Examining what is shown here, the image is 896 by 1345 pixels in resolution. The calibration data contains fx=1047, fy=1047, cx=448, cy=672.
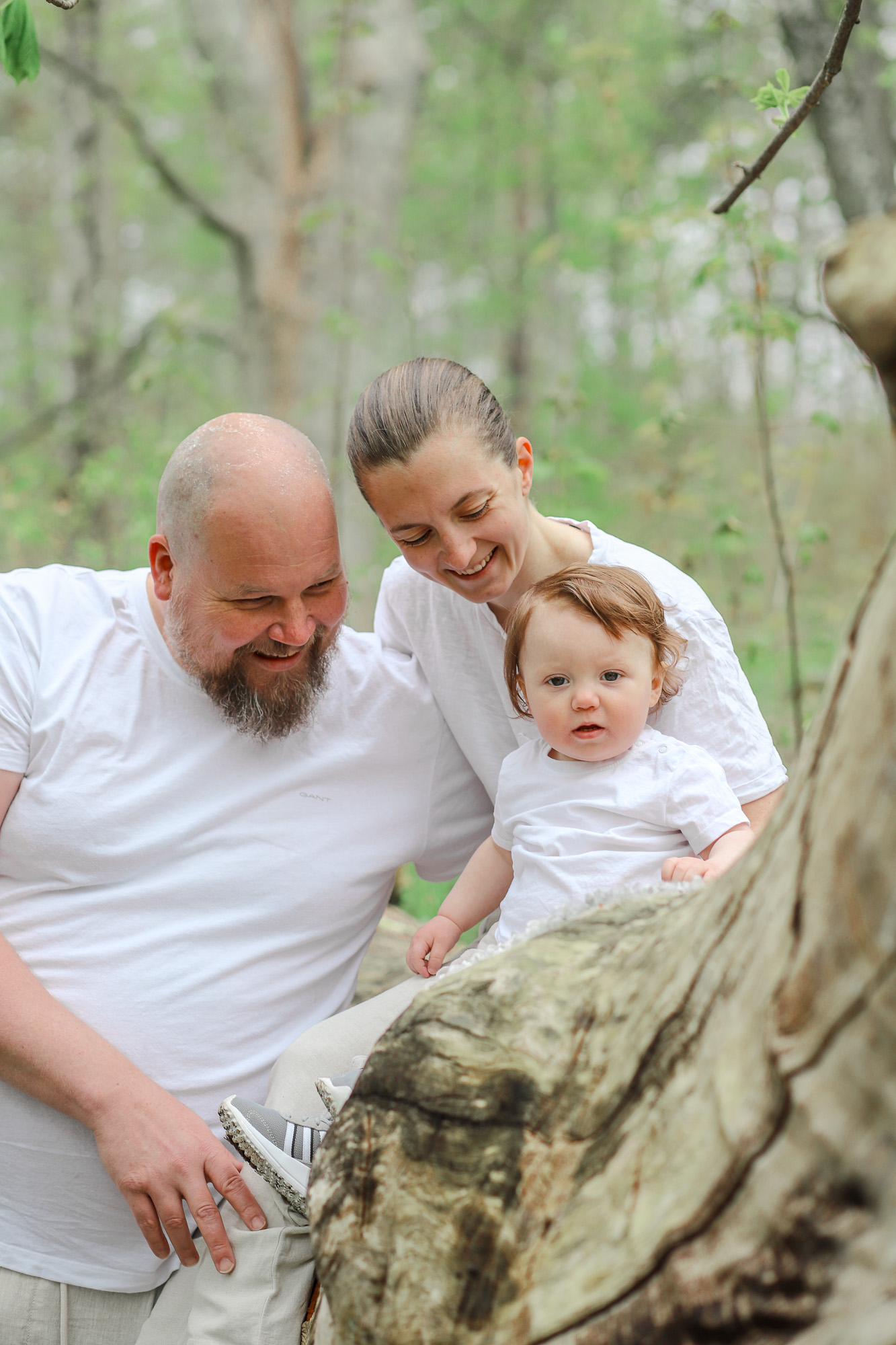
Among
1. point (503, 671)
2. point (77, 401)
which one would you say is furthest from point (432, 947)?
point (77, 401)

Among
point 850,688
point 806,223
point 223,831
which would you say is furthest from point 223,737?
point 806,223

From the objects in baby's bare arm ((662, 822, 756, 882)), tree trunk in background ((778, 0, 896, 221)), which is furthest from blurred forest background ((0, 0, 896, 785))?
baby's bare arm ((662, 822, 756, 882))

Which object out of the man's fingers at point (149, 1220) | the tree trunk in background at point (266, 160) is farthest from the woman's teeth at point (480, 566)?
the tree trunk in background at point (266, 160)

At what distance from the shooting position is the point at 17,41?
65.4 inches

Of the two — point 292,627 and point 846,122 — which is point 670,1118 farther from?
point 846,122

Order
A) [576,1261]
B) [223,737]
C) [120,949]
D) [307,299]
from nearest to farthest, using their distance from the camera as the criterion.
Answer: [576,1261] → [120,949] → [223,737] → [307,299]

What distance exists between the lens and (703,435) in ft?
26.4

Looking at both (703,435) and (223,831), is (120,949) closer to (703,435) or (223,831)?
(223,831)

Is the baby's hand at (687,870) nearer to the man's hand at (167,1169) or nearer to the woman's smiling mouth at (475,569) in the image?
the woman's smiling mouth at (475,569)

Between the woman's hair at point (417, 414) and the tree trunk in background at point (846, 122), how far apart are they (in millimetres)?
3409

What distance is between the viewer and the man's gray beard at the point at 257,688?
2377 millimetres

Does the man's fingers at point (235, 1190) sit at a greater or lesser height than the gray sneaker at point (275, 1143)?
lesser

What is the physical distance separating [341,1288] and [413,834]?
1254 millimetres

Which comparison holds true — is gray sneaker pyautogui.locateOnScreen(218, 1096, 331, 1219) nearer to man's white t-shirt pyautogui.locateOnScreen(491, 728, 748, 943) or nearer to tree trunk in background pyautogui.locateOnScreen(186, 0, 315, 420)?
man's white t-shirt pyautogui.locateOnScreen(491, 728, 748, 943)
